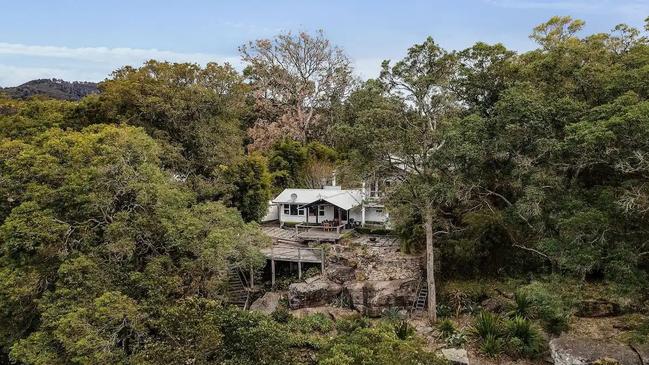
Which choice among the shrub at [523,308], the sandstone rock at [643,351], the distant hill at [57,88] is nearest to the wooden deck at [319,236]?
the shrub at [523,308]

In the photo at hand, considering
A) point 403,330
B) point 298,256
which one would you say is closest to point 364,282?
point 298,256

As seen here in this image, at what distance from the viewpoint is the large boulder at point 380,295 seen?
65.6 feet

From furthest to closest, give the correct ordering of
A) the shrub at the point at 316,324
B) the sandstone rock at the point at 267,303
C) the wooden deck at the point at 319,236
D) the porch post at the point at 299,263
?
1. the wooden deck at the point at 319,236
2. the porch post at the point at 299,263
3. the sandstone rock at the point at 267,303
4. the shrub at the point at 316,324

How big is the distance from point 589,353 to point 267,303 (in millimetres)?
13844

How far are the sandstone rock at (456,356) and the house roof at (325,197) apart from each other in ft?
42.2

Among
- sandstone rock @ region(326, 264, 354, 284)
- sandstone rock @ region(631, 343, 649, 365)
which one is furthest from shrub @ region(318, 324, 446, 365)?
sandstone rock @ region(326, 264, 354, 284)

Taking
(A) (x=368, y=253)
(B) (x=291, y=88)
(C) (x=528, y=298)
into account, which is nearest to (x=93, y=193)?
(A) (x=368, y=253)

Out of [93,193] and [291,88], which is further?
[291,88]

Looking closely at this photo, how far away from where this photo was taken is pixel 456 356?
1495 centimetres

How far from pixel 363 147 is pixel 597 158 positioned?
28.9 ft

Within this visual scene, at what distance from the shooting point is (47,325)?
12789mm

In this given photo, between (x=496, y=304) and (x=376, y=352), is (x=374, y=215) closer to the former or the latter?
(x=496, y=304)

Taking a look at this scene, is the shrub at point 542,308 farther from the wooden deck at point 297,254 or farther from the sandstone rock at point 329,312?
the wooden deck at point 297,254

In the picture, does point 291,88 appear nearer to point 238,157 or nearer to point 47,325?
point 238,157
